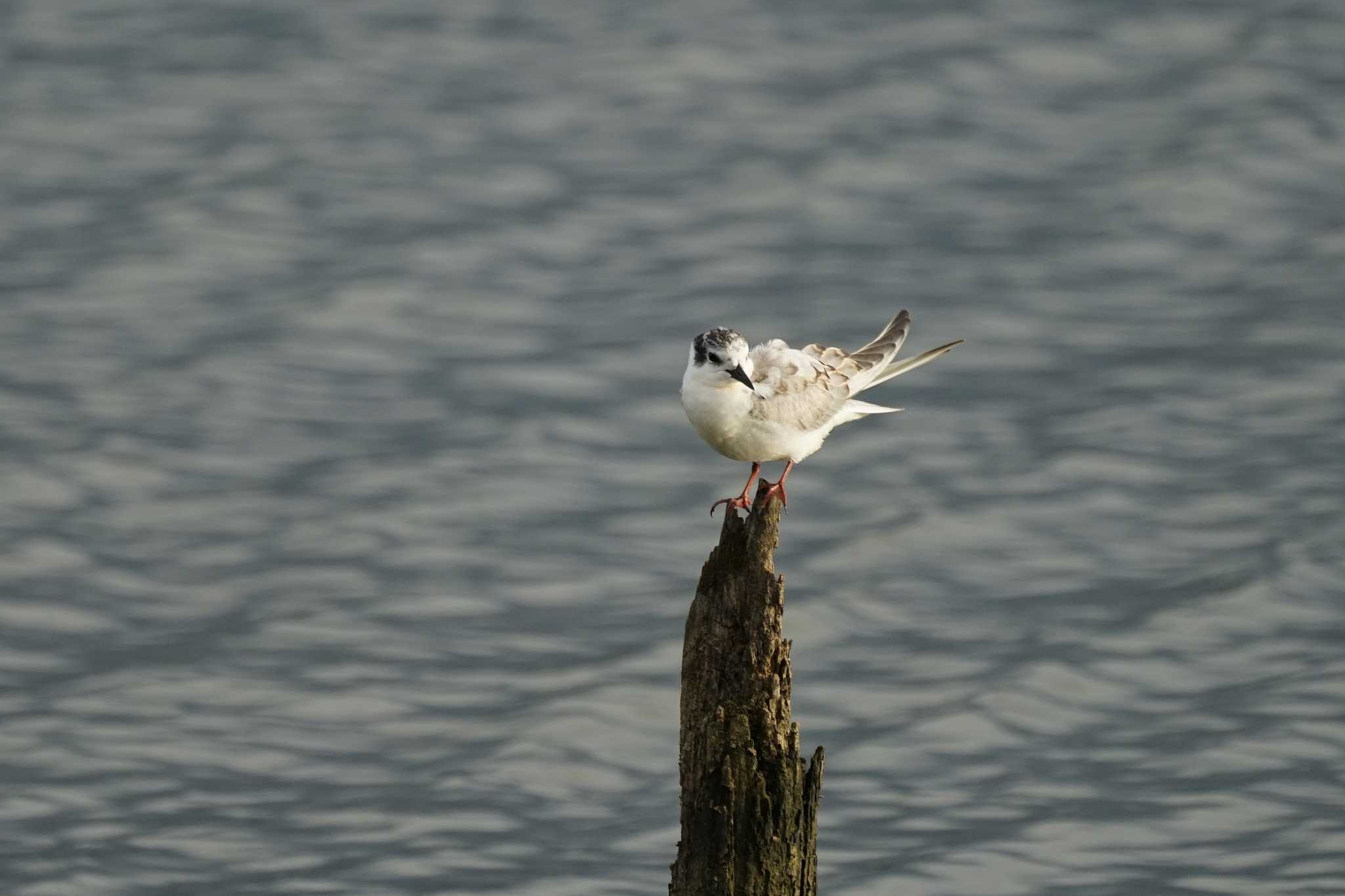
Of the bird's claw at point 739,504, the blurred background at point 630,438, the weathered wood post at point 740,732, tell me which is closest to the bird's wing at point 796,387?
the bird's claw at point 739,504

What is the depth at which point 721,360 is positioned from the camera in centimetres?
982

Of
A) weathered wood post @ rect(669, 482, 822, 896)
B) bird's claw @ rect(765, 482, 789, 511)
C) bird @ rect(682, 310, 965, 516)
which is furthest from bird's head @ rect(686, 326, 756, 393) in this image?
weathered wood post @ rect(669, 482, 822, 896)

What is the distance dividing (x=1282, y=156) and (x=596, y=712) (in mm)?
14871

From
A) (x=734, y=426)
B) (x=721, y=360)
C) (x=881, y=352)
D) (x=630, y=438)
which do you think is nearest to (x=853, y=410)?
(x=881, y=352)

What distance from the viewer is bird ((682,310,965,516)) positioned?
9852 mm

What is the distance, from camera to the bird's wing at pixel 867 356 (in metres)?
11.5

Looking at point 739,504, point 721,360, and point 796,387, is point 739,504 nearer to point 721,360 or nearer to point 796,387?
point 721,360

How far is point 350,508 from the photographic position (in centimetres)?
2070

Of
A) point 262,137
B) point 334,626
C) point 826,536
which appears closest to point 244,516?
point 334,626

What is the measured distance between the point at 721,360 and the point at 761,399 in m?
0.41

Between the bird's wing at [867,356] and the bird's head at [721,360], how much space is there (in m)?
1.43

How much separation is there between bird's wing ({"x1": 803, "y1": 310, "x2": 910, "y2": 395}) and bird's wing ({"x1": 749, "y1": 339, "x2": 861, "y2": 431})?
0.11 feet

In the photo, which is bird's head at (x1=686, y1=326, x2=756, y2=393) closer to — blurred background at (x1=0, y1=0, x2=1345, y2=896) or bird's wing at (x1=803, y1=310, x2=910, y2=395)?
bird's wing at (x1=803, y1=310, x2=910, y2=395)

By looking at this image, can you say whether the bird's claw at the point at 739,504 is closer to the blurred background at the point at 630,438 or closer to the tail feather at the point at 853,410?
the tail feather at the point at 853,410
